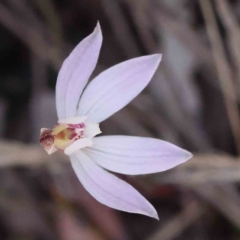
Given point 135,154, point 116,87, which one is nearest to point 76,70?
point 116,87

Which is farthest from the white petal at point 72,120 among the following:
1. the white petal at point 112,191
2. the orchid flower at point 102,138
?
the white petal at point 112,191

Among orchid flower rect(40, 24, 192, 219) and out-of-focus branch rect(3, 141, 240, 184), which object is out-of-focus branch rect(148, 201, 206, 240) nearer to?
out-of-focus branch rect(3, 141, 240, 184)

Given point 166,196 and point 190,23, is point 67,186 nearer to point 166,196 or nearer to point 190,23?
point 166,196

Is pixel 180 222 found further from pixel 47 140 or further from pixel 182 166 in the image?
pixel 47 140

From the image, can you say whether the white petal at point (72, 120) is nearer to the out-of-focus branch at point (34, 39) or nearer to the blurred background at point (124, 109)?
the blurred background at point (124, 109)

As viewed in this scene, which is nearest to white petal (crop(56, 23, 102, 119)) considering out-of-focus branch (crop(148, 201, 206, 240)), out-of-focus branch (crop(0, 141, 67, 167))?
out-of-focus branch (crop(0, 141, 67, 167))

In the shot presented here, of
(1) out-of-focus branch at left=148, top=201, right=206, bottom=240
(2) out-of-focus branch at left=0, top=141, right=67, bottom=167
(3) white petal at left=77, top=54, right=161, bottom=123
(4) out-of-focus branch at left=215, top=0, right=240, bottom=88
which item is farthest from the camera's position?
(1) out-of-focus branch at left=148, top=201, right=206, bottom=240

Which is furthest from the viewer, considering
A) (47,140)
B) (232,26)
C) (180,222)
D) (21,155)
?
(180,222)
